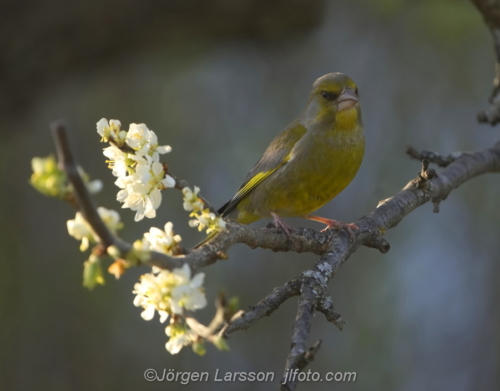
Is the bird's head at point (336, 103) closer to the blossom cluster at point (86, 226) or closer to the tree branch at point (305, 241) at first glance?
the tree branch at point (305, 241)

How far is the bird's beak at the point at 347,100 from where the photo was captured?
4.43 metres

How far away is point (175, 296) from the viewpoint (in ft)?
5.56

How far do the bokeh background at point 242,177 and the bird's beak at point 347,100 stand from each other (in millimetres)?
1621

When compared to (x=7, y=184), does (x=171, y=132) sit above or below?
above

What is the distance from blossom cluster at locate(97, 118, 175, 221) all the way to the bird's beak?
8.02 feet

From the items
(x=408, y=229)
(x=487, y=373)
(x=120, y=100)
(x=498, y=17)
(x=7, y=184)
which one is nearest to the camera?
(x=498, y=17)

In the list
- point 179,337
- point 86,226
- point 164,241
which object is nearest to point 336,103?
point 164,241

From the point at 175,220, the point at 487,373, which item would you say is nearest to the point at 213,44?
the point at 175,220

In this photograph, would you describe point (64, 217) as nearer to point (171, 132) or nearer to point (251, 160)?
point (171, 132)

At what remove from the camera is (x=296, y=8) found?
5.75m

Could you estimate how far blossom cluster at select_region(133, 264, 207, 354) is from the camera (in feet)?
5.52

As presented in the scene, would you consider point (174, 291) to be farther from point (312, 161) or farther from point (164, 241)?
point (312, 161)

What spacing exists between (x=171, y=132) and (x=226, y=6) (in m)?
3.54

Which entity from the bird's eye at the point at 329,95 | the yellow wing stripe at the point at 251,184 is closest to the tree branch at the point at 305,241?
the bird's eye at the point at 329,95
